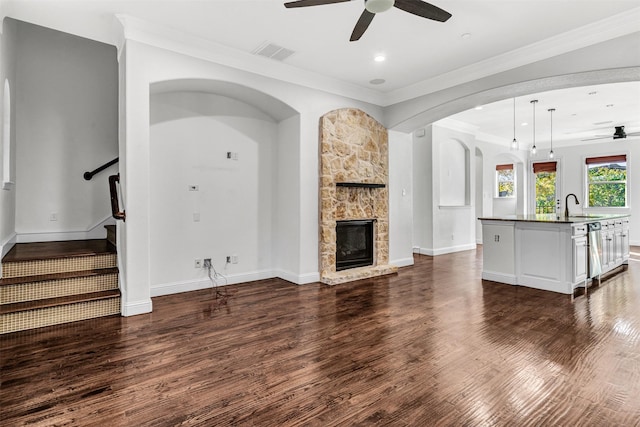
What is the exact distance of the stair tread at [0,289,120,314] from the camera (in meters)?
3.20

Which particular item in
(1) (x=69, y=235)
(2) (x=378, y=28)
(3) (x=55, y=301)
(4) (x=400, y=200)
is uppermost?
(2) (x=378, y=28)

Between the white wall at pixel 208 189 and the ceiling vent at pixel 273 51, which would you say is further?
the white wall at pixel 208 189

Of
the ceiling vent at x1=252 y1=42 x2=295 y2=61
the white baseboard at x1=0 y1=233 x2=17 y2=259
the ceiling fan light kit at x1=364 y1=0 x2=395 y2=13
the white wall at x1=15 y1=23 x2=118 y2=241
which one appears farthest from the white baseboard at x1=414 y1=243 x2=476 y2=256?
the white baseboard at x1=0 y1=233 x2=17 y2=259

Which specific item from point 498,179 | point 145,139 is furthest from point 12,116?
point 498,179

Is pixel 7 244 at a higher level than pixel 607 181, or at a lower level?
lower

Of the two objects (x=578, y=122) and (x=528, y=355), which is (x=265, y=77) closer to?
(x=528, y=355)

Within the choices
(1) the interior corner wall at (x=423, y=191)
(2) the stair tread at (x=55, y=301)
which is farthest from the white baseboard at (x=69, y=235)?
(1) the interior corner wall at (x=423, y=191)

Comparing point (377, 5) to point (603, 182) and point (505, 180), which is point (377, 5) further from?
point (603, 182)

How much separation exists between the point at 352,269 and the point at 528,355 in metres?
3.11

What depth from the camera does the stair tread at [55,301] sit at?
3201mm

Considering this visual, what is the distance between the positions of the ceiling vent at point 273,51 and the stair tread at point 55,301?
3.29m

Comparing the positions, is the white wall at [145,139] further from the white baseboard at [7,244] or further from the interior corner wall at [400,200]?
the interior corner wall at [400,200]

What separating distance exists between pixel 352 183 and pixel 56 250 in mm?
4011

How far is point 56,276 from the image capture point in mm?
3623
